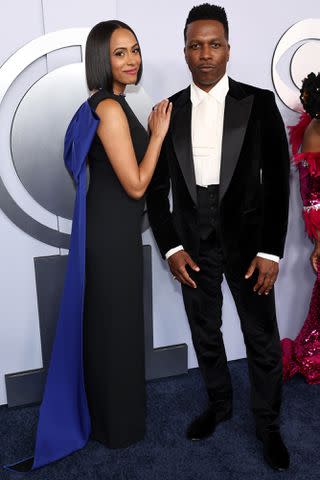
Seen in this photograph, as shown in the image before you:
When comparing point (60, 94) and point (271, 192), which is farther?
point (60, 94)

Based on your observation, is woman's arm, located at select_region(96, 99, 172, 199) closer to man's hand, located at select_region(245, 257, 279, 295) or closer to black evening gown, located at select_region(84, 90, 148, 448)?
black evening gown, located at select_region(84, 90, 148, 448)

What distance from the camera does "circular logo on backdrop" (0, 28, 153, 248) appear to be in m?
1.92

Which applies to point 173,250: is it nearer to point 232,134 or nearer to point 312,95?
point 232,134

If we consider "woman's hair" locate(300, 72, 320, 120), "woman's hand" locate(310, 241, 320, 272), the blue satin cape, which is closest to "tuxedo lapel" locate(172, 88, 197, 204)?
the blue satin cape

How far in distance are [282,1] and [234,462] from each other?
6.40ft

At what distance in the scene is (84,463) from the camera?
5.93 ft

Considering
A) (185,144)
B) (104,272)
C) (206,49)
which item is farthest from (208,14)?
(104,272)

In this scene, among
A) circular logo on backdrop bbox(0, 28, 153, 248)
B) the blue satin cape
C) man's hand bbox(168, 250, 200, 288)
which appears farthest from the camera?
circular logo on backdrop bbox(0, 28, 153, 248)

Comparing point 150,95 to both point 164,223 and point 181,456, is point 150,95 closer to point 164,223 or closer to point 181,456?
point 164,223

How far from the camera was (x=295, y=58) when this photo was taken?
2.28m

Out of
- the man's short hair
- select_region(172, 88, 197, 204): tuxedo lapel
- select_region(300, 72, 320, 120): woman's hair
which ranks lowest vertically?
select_region(172, 88, 197, 204): tuxedo lapel

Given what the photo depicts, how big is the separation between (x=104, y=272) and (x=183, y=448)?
29.2 inches

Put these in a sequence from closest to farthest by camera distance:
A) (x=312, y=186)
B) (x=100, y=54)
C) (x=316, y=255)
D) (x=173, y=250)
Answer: (x=100, y=54) → (x=173, y=250) → (x=312, y=186) → (x=316, y=255)

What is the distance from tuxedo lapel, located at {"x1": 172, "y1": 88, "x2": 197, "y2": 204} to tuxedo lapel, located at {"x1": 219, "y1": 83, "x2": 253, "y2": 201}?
106 mm
